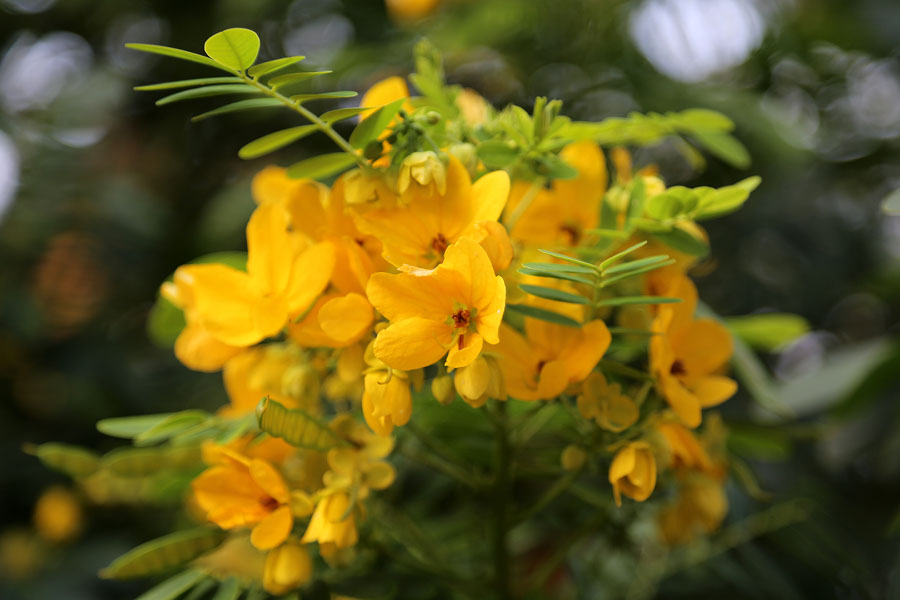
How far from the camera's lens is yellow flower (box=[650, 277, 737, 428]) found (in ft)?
1.57

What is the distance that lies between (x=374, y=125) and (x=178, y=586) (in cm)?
36

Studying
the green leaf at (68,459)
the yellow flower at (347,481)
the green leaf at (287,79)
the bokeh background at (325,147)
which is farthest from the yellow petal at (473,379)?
the bokeh background at (325,147)

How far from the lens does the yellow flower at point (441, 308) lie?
0.41 m

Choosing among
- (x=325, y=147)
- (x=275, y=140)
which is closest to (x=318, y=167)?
(x=275, y=140)

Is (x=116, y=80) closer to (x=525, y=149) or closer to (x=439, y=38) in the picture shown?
(x=439, y=38)

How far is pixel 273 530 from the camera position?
0.49 metres

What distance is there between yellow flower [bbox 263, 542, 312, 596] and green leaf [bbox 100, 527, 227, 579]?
0.25ft

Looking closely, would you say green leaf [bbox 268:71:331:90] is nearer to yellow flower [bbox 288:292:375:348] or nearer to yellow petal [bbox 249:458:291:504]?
yellow flower [bbox 288:292:375:348]

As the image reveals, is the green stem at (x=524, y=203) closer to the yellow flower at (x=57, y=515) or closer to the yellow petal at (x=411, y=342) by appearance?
the yellow petal at (x=411, y=342)

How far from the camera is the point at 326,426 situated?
1.66 feet

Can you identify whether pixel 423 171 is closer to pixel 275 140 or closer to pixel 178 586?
pixel 275 140

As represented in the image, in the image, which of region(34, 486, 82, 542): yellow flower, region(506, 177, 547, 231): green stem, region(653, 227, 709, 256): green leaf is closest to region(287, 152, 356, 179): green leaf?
region(506, 177, 547, 231): green stem

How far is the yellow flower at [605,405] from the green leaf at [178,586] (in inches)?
11.9

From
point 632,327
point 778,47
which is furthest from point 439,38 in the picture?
point 632,327
